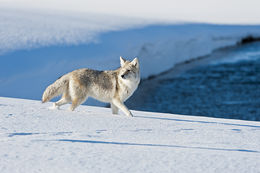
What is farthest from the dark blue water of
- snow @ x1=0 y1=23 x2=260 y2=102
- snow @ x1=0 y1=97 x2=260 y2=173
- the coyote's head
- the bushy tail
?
snow @ x1=0 y1=97 x2=260 y2=173

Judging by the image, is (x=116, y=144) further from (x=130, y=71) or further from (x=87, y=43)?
(x=87, y=43)

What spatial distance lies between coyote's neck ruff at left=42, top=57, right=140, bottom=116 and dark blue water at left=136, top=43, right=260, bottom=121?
3.54m

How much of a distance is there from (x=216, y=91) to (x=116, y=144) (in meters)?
6.04

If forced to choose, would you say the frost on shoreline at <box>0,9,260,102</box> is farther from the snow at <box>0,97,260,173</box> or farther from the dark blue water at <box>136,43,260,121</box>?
the snow at <box>0,97,260,173</box>

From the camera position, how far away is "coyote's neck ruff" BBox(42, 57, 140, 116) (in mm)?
3566

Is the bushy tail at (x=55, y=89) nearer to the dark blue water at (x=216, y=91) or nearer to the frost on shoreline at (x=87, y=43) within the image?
the frost on shoreline at (x=87, y=43)

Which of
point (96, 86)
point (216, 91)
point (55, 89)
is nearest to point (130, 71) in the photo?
point (96, 86)

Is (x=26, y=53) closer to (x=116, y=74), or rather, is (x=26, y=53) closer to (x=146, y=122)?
(x=116, y=74)

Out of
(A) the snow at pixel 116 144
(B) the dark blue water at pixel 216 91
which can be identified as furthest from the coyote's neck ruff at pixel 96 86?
(B) the dark blue water at pixel 216 91

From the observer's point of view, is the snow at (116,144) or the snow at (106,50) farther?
the snow at (106,50)

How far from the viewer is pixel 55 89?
358 cm

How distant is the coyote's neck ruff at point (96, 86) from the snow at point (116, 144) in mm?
305

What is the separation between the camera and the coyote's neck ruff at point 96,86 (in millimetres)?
3566

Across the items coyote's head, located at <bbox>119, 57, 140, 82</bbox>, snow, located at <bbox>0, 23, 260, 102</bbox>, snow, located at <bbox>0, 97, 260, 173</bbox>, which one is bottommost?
snow, located at <bbox>0, 97, 260, 173</bbox>
